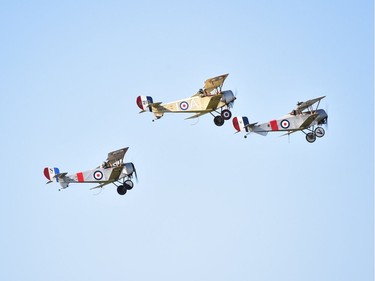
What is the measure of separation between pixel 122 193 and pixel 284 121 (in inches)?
396

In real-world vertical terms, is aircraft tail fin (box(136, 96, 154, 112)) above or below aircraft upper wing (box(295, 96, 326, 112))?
above

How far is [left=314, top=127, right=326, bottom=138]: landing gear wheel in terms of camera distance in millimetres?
47031

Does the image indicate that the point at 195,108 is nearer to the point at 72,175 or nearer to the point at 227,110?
the point at 227,110

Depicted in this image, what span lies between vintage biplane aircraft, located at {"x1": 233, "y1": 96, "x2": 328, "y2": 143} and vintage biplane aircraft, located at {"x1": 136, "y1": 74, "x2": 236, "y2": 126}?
1.62 metres

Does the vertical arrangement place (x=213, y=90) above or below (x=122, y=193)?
above

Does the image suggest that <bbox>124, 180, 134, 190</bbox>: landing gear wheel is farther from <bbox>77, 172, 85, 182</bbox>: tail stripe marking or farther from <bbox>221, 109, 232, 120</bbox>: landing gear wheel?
<bbox>221, 109, 232, 120</bbox>: landing gear wheel

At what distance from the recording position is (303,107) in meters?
46.7

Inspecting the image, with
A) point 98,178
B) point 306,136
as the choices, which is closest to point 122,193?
point 98,178

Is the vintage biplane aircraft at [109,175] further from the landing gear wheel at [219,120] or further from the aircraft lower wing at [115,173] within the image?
the landing gear wheel at [219,120]

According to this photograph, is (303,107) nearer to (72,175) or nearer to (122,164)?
(122,164)

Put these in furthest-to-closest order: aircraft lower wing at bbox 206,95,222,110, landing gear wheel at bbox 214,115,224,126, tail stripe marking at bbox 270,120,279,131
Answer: landing gear wheel at bbox 214,115,224,126
aircraft lower wing at bbox 206,95,222,110
tail stripe marking at bbox 270,120,279,131

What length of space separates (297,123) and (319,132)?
1.44 meters

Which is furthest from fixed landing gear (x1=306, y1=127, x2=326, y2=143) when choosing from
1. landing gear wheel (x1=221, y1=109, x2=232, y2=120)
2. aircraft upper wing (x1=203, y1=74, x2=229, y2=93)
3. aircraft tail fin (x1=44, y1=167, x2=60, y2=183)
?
aircraft tail fin (x1=44, y1=167, x2=60, y2=183)

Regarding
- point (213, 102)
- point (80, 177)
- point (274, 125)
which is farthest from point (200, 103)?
point (80, 177)
